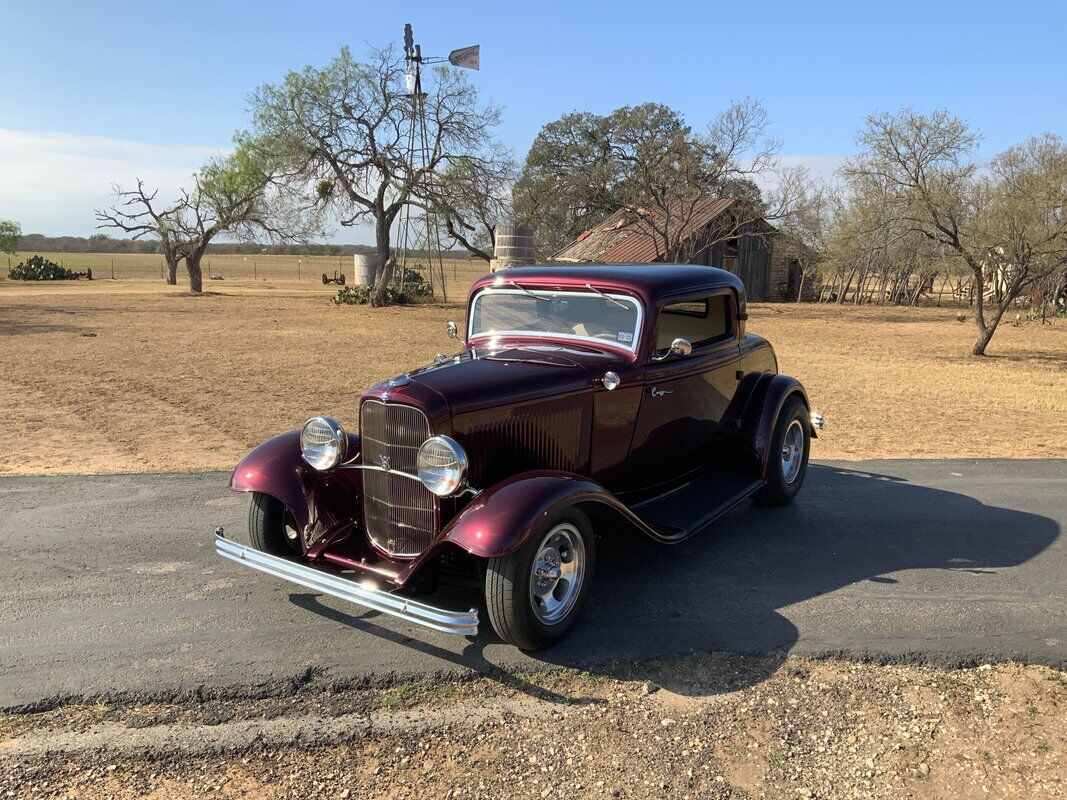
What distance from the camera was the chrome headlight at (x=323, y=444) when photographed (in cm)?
402

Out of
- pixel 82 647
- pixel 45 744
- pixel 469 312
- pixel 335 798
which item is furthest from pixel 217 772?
pixel 469 312

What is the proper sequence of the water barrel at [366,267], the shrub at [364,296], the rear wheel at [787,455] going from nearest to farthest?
1. the rear wheel at [787,455]
2. the shrub at [364,296]
3. the water barrel at [366,267]

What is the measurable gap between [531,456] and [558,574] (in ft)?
2.21

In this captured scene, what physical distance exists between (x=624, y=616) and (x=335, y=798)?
182cm

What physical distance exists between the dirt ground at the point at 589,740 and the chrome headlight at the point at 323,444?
1.24m

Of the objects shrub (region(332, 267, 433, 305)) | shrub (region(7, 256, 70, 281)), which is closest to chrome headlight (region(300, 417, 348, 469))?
shrub (region(332, 267, 433, 305))

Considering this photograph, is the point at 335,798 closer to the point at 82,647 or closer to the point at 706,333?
the point at 82,647

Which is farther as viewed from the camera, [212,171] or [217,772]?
[212,171]

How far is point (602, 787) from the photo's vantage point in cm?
271

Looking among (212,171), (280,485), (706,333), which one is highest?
(212,171)

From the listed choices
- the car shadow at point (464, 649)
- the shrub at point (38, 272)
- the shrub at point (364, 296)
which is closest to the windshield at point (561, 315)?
the car shadow at point (464, 649)

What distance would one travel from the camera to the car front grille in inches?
147

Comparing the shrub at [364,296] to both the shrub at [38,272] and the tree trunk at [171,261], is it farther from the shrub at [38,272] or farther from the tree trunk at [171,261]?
the shrub at [38,272]

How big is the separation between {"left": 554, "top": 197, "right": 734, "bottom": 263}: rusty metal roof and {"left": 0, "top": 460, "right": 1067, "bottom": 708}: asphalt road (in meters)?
25.6
